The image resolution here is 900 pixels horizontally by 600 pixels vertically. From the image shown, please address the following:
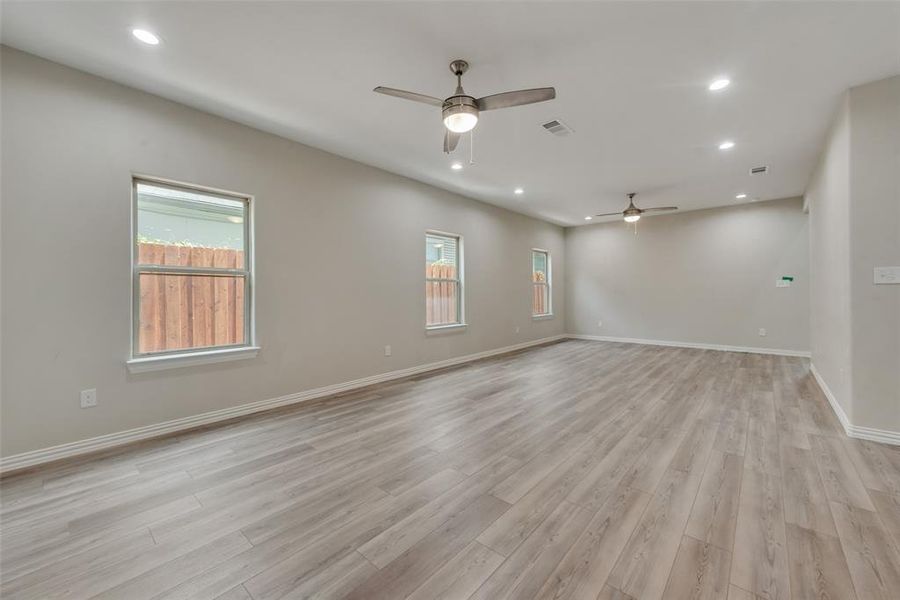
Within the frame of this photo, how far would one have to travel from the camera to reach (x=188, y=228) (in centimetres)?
329

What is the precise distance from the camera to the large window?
567cm

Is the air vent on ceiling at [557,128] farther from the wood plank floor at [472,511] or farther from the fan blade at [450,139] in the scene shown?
the wood plank floor at [472,511]

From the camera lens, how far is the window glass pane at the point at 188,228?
306 cm

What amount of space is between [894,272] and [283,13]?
180 inches

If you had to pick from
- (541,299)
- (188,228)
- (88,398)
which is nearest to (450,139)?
(188,228)

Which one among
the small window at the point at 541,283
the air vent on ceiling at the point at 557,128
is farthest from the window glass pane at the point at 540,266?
the air vent on ceiling at the point at 557,128

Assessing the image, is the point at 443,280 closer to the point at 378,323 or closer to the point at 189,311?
the point at 378,323

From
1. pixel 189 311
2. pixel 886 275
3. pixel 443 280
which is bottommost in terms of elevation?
pixel 189 311

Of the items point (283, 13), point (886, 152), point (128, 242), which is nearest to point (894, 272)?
point (886, 152)

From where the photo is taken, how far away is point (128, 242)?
2.88 m

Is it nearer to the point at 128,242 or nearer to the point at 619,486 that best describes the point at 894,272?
the point at 619,486

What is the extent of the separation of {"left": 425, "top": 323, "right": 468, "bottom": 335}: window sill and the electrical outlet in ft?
11.6

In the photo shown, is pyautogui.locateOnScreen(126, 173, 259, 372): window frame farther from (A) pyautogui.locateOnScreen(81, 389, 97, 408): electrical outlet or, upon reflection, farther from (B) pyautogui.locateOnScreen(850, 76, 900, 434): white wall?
(B) pyautogui.locateOnScreen(850, 76, 900, 434): white wall

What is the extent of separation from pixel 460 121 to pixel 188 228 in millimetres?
2602
